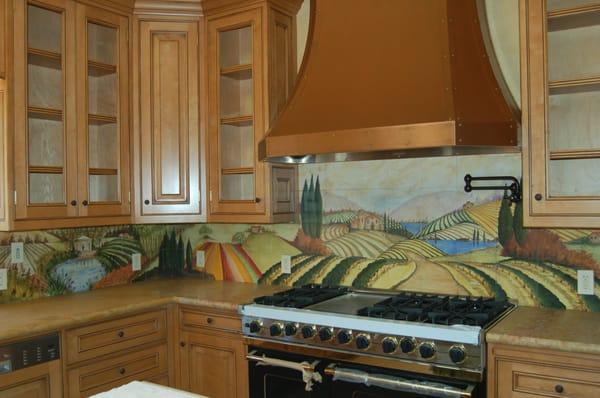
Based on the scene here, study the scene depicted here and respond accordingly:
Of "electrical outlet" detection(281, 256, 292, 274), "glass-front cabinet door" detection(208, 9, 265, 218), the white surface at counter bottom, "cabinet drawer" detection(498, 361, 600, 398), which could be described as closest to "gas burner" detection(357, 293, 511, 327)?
"cabinet drawer" detection(498, 361, 600, 398)

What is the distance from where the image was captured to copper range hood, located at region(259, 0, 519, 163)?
2.35 metres

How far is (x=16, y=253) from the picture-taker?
3131mm

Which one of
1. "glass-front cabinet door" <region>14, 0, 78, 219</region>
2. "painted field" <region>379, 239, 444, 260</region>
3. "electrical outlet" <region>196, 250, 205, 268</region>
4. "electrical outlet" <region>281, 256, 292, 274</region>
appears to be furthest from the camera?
"electrical outlet" <region>196, 250, 205, 268</region>

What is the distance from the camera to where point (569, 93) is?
2527 mm

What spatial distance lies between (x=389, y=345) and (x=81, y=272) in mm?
2018

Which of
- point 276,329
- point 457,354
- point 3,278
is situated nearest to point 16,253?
point 3,278

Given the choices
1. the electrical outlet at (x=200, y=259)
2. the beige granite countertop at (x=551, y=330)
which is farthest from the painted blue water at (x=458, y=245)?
the electrical outlet at (x=200, y=259)

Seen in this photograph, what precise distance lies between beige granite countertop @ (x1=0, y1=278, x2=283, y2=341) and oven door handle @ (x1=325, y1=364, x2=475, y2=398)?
70cm

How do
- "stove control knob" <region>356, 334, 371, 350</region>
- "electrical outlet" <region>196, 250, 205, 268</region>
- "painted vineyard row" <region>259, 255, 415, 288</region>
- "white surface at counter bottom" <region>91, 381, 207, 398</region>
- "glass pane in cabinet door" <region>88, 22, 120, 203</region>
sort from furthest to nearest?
"electrical outlet" <region>196, 250, 205, 268</region> → "glass pane in cabinet door" <region>88, 22, 120, 203</region> → "painted vineyard row" <region>259, 255, 415, 288</region> → "stove control knob" <region>356, 334, 371, 350</region> → "white surface at counter bottom" <region>91, 381, 207, 398</region>

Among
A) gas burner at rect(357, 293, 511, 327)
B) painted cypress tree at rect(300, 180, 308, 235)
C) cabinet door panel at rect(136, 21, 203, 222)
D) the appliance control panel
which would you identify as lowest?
the appliance control panel

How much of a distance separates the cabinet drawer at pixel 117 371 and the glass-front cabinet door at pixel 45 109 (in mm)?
795

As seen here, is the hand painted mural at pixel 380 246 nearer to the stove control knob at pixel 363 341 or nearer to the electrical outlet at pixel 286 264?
the electrical outlet at pixel 286 264

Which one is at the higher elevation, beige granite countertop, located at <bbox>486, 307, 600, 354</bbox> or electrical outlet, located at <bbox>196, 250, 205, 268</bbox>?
electrical outlet, located at <bbox>196, 250, 205, 268</bbox>

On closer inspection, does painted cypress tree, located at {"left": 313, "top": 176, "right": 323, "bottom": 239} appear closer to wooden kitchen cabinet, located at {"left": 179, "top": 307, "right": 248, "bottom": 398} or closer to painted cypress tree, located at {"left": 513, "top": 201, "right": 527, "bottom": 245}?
wooden kitchen cabinet, located at {"left": 179, "top": 307, "right": 248, "bottom": 398}
